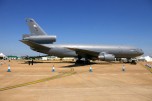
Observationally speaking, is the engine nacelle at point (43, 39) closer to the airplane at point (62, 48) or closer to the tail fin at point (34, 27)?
the airplane at point (62, 48)

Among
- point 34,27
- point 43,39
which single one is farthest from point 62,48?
point 34,27

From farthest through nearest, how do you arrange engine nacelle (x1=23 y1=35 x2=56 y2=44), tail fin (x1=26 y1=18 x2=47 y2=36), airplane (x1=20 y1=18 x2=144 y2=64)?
Result: tail fin (x1=26 y1=18 x2=47 y2=36) < engine nacelle (x1=23 y1=35 x2=56 y2=44) < airplane (x1=20 y1=18 x2=144 y2=64)

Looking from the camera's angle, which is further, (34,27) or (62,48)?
(34,27)

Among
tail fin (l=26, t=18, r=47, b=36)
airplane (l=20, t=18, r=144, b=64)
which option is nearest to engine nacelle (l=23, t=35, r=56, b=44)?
airplane (l=20, t=18, r=144, b=64)

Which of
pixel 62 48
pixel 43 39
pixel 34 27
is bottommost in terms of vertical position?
pixel 62 48

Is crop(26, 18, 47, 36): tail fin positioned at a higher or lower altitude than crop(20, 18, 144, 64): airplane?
higher

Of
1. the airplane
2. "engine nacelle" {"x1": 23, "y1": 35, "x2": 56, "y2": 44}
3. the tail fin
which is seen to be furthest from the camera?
the tail fin

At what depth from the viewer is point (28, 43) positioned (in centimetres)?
3322

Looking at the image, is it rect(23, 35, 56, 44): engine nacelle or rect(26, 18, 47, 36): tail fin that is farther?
rect(26, 18, 47, 36): tail fin

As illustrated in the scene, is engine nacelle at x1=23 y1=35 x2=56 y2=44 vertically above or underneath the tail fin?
underneath

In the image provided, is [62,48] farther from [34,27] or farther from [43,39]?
[34,27]

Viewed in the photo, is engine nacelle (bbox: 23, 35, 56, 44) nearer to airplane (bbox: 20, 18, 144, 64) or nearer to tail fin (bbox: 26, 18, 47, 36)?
airplane (bbox: 20, 18, 144, 64)

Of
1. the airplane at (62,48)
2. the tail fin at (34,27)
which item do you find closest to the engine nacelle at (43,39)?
the airplane at (62,48)

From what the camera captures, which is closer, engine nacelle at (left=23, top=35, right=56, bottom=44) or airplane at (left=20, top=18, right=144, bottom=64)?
airplane at (left=20, top=18, right=144, bottom=64)
